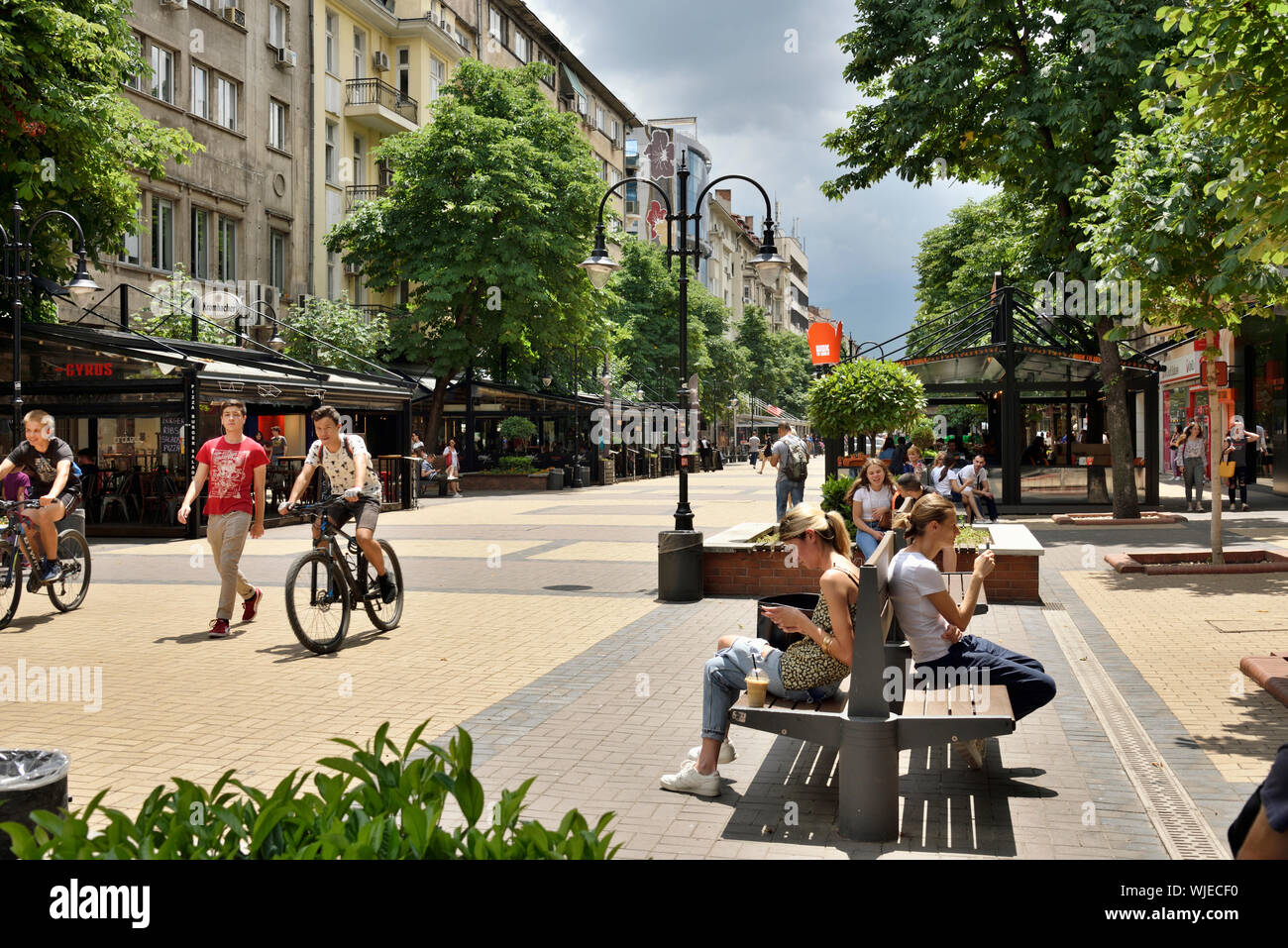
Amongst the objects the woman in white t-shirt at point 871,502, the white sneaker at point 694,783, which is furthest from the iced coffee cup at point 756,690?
the woman in white t-shirt at point 871,502

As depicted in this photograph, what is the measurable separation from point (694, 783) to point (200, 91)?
31554 mm

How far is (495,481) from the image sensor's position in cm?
3659

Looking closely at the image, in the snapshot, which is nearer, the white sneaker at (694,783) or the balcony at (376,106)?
the white sneaker at (694,783)

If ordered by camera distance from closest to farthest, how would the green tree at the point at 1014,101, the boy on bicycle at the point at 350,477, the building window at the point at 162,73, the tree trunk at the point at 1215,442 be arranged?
the boy on bicycle at the point at 350,477 → the tree trunk at the point at 1215,442 → the green tree at the point at 1014,101 → the building window at the point at 162,73

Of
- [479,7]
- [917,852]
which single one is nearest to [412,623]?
[917,852]

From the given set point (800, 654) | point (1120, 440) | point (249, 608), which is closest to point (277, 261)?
point (1120, 440)

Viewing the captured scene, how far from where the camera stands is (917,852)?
14.4ft

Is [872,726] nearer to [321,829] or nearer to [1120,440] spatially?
[321,829]

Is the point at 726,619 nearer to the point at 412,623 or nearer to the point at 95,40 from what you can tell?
the point at 412,623

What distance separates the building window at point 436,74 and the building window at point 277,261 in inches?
428

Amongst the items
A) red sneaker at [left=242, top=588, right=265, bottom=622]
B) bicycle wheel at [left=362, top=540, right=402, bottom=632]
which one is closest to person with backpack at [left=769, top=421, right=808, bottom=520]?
bicycle wheel at [left=362, top=540, right=402, bottom=632]

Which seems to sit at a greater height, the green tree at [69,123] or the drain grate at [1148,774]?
the green tree at [69,123]

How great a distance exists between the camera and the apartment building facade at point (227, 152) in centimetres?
2942

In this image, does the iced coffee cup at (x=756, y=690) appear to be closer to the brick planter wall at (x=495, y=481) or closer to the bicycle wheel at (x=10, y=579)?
the bicycle wheel at (x=10, y=579)
